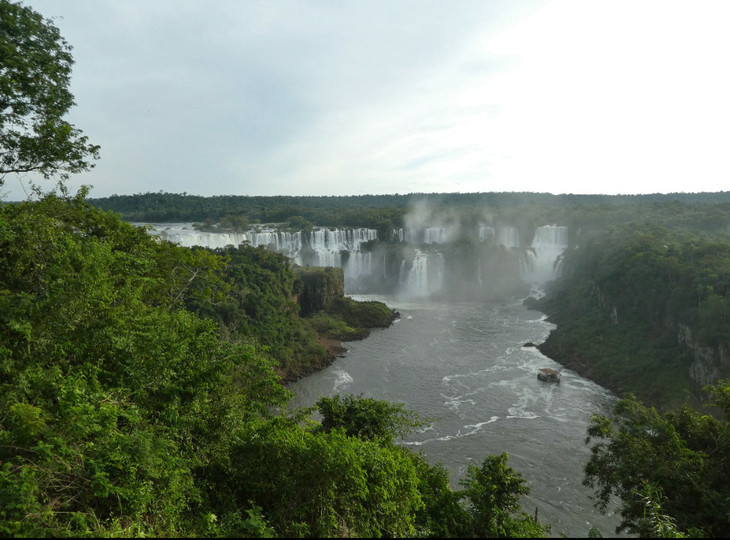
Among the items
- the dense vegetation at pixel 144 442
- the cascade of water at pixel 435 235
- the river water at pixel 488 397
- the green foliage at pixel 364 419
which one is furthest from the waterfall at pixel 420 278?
the dense vegetation at pixel 144 442

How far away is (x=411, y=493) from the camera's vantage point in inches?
273

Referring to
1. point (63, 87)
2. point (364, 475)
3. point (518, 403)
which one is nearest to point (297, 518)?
point (364, 475)

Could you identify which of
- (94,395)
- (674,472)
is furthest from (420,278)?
(94,395)

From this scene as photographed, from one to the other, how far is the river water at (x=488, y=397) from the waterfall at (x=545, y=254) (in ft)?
64.7

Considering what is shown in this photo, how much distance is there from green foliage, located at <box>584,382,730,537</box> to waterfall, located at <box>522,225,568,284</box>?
166 ft

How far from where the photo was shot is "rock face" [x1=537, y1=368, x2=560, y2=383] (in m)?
26.2

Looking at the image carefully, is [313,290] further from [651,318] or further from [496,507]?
[496,507]

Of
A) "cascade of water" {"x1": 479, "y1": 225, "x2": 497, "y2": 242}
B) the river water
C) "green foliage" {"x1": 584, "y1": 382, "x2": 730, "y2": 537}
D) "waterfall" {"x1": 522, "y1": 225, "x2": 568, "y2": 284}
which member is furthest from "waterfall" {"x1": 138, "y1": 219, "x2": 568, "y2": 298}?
"green foliage" {"x1": 584, "y1": 382, "x2": 730, "y2": 537}

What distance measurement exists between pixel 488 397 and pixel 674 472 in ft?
48.8

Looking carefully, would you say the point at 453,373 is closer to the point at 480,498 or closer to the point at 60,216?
the point at 480,498

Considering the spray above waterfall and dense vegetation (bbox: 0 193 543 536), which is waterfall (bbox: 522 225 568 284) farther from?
dense vegetation (bbox: 0 193 543 536)

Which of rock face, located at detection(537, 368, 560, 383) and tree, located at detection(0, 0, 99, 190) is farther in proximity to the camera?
rock face, located at detection(537, 368, 560, 383)

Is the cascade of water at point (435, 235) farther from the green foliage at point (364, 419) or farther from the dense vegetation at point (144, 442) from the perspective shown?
the dense vegetation at point (144, 442)

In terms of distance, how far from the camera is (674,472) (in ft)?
30.7
